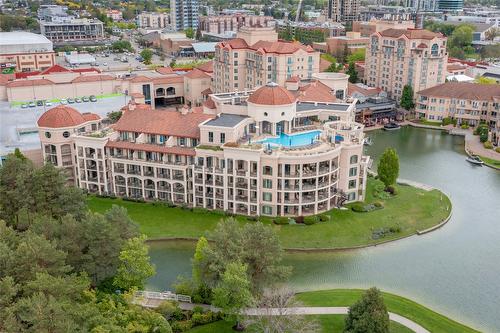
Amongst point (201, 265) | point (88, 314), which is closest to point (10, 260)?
point (88, 314)

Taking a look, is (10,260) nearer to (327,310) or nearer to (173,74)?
(327,310)

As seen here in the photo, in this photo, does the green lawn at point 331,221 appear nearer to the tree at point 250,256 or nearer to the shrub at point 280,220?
the shrub at point 280,220

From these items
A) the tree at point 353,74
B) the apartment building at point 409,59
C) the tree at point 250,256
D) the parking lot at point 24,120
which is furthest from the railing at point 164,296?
the tree at point 353,74

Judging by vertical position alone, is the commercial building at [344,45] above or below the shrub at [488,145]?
above

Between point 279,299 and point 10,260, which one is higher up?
point 10,260

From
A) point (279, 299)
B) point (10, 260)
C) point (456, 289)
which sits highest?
point (10, 260)

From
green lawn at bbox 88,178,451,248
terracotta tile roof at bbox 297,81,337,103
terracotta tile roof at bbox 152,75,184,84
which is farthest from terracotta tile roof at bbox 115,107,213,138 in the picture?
terracotta tile roof at bbox 152,75,184,84

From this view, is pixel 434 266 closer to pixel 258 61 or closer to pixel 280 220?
pixel 280 220
